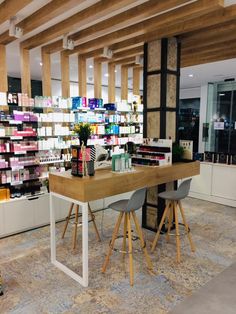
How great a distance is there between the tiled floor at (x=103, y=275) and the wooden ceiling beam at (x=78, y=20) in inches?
119

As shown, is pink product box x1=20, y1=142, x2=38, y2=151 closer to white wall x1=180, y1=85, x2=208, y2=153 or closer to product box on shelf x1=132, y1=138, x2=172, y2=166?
product box on shelf x1=132, y1=138, x2=172, y2=166

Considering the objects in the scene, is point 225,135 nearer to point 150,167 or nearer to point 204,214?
point 204,214

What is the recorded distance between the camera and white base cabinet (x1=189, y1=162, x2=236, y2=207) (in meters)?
5.50

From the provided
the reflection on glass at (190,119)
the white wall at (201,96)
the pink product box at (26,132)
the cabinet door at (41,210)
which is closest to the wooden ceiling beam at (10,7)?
the pink product box at (26,132)

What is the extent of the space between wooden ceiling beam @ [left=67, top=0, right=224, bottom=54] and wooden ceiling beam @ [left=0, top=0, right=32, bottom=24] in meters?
1.58

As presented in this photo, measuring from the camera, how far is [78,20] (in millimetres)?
3445

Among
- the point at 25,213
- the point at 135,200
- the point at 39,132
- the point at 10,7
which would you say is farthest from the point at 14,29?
the point at 135,200

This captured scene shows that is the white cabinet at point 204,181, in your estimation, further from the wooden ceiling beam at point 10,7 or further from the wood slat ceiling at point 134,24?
the wooden ceiling beam at point 10,7

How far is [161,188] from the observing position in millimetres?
4090

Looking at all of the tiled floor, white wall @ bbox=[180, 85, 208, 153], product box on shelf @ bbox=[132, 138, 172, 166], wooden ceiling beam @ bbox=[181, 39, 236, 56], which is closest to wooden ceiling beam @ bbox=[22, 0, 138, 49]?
product box on shelf @ bbox=[132, 138, 172, 166]

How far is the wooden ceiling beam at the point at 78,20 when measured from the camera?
2.94 metres

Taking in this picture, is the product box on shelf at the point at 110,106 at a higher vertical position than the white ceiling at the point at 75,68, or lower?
lower

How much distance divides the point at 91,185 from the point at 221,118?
771 cm

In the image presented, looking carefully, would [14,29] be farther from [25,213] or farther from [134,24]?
[25,213]
